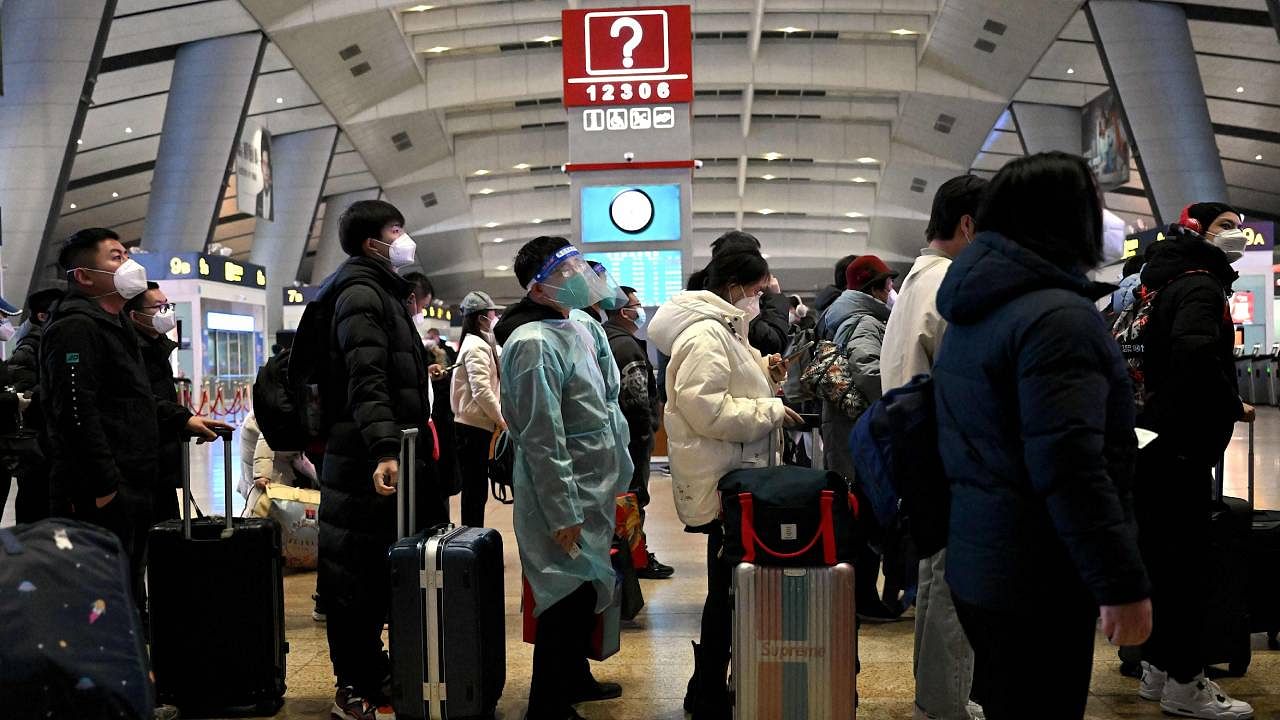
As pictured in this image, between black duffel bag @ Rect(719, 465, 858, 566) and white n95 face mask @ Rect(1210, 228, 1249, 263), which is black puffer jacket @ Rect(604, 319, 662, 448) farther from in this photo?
white n95 face mask @ Rect(1210, 228, 1249, 263)

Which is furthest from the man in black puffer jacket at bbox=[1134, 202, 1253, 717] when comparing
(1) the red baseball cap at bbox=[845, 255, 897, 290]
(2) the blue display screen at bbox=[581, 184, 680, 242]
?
(2) the blue display screen at bbox=[581, 184, 680, 242]

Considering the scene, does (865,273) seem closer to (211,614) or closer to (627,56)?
(211,614)

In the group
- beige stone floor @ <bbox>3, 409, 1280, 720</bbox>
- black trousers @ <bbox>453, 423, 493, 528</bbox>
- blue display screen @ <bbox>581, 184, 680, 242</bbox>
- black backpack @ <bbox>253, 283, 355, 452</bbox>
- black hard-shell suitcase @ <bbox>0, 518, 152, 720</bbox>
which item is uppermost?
blue display screen @ <bbox>581, 184, 680, 242</bbox>

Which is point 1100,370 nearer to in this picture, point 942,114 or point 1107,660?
point 1107,660

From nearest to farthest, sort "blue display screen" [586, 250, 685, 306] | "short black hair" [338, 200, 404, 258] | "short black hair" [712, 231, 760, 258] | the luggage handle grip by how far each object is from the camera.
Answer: the luggage handle grip
"short black hair" [338, 200, 404, 258]
"short black hair" [712, 231, 760, 258]
"blue display screen" [586, 250, 685, 306]

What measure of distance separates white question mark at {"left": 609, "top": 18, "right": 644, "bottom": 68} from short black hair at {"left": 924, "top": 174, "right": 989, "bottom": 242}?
354 inches

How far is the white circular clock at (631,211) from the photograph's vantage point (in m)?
11.4

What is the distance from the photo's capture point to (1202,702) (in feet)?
12.0

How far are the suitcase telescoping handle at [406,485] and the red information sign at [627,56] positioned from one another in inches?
339

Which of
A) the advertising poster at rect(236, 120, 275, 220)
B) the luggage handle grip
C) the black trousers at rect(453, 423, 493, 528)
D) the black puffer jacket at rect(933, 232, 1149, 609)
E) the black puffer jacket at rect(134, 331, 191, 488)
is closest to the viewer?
the black puffer jacket at rect(933, 232, 1149, 609)

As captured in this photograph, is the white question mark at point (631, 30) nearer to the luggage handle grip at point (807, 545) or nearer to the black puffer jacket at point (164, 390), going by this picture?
the black puffer jacket at point (164, 390)

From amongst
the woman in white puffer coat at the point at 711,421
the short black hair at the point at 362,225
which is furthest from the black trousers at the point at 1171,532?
the short black hair at the point at 362,225

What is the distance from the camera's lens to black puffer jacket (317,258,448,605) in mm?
3625

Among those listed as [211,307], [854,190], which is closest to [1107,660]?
[211,307]
